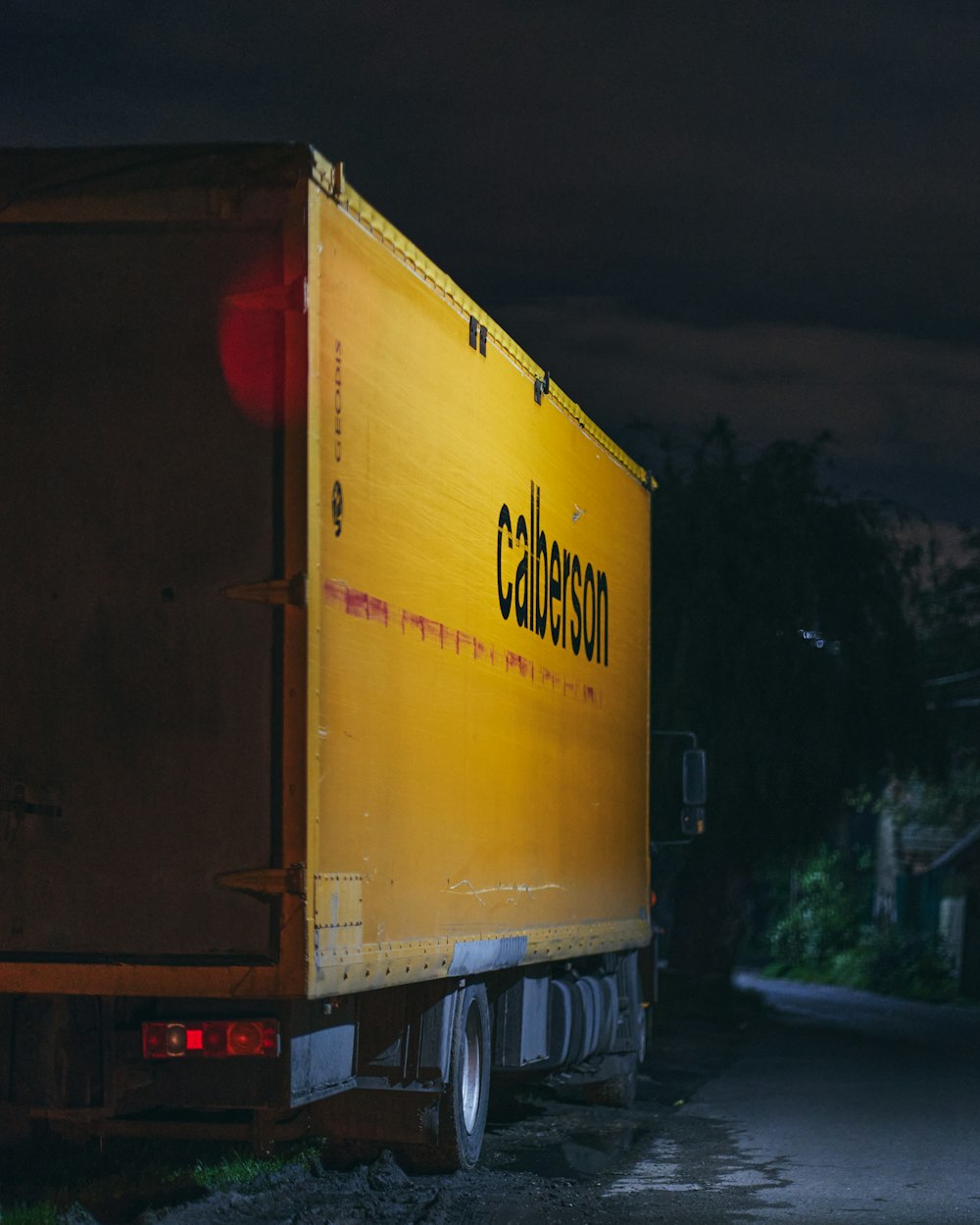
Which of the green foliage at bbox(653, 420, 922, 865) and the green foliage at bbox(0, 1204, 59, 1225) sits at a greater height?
the green foliage at bbox(653, 420, 922, 865)

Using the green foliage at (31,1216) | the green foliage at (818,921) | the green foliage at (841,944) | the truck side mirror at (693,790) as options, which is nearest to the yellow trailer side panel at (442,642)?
the green foliage at (31,1216)

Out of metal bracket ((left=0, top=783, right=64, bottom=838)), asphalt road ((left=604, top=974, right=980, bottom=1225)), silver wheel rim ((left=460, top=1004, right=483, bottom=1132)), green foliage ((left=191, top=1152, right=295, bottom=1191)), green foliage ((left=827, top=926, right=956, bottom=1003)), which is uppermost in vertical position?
metal bracket ((left=0, top=783, right=64, bottom=838))

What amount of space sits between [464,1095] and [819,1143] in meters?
3.39

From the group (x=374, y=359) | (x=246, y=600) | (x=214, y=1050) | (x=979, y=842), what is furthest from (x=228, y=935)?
(x=979, y=842)

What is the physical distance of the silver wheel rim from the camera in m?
11.0

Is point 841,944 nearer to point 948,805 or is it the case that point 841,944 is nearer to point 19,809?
point 948,805

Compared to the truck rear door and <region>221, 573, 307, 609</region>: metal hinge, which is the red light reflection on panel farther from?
<region>221, 573, 307, 609</region>: metal hinge

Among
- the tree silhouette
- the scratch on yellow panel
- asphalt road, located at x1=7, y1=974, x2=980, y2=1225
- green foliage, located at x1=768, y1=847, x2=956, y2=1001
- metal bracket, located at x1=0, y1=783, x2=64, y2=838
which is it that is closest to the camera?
metal bracket, located at x1=0, y1=783, x2=64, y2=838

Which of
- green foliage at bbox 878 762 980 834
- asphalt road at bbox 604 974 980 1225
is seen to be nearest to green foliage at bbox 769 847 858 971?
green foliage at bbox 878 762 980 834

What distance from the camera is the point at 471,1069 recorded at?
11.2 meters

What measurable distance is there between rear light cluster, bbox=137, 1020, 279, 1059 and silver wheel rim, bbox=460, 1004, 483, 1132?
2948mm

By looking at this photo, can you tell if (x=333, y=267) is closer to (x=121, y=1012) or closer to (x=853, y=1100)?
(x=121, y=1012)

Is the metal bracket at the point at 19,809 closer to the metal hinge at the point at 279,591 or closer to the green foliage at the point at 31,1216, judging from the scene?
the metal hinge at the point at 279,591

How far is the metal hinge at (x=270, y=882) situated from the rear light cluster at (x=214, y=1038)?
0.68m
